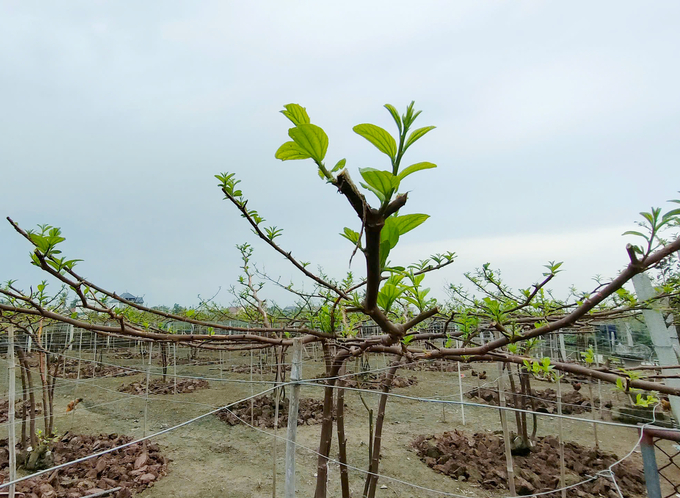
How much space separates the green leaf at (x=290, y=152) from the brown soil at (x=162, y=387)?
29.3 ft

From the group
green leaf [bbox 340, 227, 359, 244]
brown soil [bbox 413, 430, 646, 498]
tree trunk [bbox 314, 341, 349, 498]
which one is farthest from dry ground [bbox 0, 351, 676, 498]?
green leaf [bbox 340, 227, 359, 244]

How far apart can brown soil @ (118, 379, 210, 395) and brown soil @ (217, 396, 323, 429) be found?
86.9 inches

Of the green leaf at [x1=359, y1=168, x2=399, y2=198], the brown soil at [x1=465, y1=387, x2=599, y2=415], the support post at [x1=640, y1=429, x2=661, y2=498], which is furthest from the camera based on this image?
the brown soil at [x1=465, y1=387, x2=599, y2=415]

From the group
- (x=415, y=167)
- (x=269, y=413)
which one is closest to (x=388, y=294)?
(x=415, y=167)

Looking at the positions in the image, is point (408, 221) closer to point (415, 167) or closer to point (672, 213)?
point (415, 167)

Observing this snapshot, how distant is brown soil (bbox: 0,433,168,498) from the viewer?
3.62 metres

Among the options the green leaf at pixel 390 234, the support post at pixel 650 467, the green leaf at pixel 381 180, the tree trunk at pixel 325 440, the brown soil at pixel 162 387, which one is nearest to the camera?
the green leaf at pixel 381 180

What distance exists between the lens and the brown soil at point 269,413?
599cm

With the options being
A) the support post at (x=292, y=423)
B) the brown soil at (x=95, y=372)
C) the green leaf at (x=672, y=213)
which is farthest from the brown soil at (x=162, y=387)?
the green leaf at (x=672, y=213)

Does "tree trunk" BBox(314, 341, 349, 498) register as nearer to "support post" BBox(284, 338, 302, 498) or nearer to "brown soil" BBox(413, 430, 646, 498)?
"support post" BBox(284, 338, 302, 498)

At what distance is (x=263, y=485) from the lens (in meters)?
4.01

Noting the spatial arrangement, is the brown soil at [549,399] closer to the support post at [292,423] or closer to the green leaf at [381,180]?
the support post at [292,423]

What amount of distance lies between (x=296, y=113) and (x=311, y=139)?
0.07 metres

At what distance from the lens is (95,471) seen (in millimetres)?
4031
